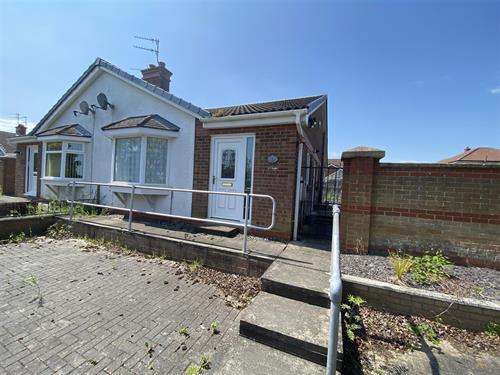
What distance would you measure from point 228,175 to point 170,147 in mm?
2229

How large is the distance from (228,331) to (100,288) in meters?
2.26

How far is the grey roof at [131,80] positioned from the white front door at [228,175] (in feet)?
3.75

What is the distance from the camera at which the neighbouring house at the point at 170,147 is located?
564 cm

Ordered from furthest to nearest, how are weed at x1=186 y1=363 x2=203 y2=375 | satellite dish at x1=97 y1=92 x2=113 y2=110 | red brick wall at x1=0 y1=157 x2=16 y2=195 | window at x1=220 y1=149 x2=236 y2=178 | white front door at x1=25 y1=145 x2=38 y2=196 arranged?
red brick wall at x1=0 y1=157 x2=16 y2=195 → white front door at x1=25 y1=145 x2=38 y2=196 → satellite dish at x1=97 y1=92 x2=113 y2=110 → window at x1=220 y1=149 x2=236 y2=178 → weed at x1=186 y1=363 x2=203 y2=375

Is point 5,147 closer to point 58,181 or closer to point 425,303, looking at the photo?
point 58,181

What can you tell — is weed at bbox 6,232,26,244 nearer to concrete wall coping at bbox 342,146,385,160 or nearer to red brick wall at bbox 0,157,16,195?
concrete wall coping at bbox 342,146,385,160

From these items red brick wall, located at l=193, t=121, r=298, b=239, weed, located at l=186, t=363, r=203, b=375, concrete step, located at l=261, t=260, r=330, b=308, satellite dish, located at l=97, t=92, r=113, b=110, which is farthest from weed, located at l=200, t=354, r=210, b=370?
satellite dish, located at l=97, t=92, r=113, b=110

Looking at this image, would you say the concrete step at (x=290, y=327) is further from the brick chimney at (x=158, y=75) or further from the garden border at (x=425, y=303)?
the brick chimney at (x=158, y=75)

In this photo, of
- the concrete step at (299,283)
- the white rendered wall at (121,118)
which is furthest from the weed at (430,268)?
the white rendered wall at (121,118)

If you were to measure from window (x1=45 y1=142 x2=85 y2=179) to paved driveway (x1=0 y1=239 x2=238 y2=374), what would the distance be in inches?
202

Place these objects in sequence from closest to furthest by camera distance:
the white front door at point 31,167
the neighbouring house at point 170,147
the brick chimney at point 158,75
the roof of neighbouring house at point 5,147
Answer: the neighbouring house at point 170,147 → the brick chimney at point 158,75 → the white front door at point 31,167 → the roof of neighbouring house at point 5,147

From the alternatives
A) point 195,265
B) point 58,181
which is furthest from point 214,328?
point 58,181

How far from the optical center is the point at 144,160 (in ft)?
23.4

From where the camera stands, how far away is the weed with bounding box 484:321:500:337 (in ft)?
9.08
